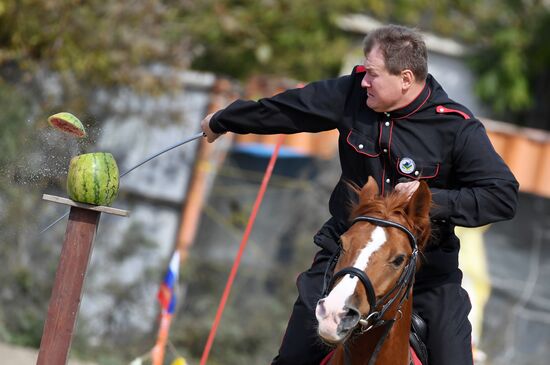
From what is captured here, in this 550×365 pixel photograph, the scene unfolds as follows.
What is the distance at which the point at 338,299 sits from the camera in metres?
3.49

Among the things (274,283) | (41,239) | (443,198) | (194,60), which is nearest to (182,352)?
(274,283)

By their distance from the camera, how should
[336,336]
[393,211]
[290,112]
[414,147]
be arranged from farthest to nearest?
[290,112] < [414,147] < [393,211] < [336,336]

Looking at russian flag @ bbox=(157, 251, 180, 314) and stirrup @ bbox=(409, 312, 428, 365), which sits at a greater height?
stirrup @ bbox=(409, 312, 428, 365)

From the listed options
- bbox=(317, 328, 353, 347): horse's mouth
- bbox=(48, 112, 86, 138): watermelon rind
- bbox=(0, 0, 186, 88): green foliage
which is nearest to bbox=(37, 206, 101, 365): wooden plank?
bbox=(48, 112, 86, 138): watermelon rind

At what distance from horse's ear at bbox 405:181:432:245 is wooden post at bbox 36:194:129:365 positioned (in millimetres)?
1242

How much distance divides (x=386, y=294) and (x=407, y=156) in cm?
80

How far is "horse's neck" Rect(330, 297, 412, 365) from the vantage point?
3.96 m

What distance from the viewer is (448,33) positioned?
A: 1398 cm

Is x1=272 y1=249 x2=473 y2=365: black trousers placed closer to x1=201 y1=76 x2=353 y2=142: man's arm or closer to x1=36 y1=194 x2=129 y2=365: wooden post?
x1=201 y1=76 x2=353 y2=142: man's arm

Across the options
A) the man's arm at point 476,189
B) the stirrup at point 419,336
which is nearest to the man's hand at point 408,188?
the man's arm at point 476,189

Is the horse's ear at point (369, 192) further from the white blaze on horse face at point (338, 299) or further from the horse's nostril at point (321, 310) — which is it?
the horse's nostril at point (321, 310)

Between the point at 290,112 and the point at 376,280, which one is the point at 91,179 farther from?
the point at 376,280

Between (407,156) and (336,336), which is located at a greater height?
(407,156)

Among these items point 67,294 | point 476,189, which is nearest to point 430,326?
point 476,189
